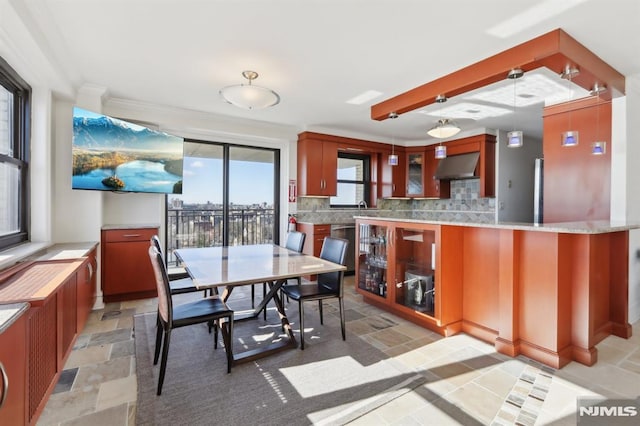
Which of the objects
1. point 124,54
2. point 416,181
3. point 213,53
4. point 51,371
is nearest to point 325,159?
point 416,181

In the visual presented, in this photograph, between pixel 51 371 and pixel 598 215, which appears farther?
pixel 598 215

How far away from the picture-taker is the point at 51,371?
6.42ft

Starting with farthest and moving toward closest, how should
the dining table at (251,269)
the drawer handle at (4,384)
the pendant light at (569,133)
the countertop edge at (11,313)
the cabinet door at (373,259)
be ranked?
the cabinet door at (373,259) → the pendant light at (569,133) → the dining table at (251,269) → the countertop edge at (11,313) → the drawer handle at (4,384)

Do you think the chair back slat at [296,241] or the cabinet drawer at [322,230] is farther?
the cabinet drawer at [322,230]

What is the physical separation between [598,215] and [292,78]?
344 centimetres

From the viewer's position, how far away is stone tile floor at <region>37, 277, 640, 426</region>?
5.73ft

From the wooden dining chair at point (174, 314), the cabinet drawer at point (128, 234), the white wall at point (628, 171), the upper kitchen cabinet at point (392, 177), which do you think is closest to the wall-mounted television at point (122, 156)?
the cabinet drawer at point (128, 234)

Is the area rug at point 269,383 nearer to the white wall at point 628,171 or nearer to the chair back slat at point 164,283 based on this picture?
the chair back slat at point 164,283

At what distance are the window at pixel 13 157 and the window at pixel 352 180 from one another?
4083 mm

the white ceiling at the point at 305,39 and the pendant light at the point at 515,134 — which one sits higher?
the white ceiling at the point at 305,39

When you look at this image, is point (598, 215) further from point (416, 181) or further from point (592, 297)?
point (416, 181)

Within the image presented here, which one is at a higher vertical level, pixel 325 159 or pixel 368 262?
pixel 325 159

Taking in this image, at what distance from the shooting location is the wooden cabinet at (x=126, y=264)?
3.62 meters
